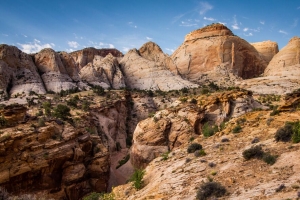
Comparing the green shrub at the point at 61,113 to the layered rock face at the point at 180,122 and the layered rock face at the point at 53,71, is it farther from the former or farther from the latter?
the layered rock face at the point at 53,71

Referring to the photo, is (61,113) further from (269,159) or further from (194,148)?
(269,159)

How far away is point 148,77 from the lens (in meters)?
67.3

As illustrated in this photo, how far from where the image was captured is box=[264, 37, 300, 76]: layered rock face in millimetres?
62091

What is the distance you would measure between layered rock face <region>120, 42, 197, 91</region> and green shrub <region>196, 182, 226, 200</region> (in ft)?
162

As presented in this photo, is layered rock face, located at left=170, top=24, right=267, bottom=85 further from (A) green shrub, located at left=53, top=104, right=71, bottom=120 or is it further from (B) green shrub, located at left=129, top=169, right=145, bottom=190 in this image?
(B) green shrub, located at left=129, top=169, right=145, bottom=190

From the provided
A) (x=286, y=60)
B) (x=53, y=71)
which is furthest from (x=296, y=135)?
(x=286, y=60)

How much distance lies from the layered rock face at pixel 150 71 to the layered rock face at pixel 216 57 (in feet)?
15.6

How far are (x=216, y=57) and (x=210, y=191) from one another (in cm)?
6319

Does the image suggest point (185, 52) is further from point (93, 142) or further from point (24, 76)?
point (93, 142)

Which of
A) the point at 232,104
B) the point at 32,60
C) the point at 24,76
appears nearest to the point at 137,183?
the point at 232,104

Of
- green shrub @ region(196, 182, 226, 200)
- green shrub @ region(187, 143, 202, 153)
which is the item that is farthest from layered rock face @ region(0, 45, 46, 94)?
green shrub @ region(196, 182, 226, 200)

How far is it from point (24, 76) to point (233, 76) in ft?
149

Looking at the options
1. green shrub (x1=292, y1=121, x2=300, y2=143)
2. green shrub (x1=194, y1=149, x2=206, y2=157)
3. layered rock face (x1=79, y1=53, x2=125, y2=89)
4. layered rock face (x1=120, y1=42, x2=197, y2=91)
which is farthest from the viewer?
layered rock face (x1=120, y1=42, x2=197, y2=91)

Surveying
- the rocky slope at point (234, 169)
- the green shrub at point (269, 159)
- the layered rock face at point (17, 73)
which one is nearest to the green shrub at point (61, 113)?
the rocky slope at point (234, 169)
